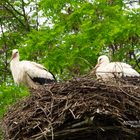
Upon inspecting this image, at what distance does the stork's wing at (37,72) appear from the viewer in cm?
1344

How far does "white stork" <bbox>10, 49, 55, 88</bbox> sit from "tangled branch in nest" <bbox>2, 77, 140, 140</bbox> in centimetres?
420

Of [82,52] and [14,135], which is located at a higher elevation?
[82,52]

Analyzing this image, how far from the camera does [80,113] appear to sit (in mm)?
8258

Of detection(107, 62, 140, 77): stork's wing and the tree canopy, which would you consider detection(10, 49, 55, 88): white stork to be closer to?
the tree canopy

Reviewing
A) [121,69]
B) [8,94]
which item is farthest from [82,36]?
[121,69]

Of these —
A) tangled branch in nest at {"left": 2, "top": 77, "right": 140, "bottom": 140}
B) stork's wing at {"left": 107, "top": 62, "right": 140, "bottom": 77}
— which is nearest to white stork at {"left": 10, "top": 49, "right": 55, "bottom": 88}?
stork's wing at {"left": 107, "top": 62, "right": 140, "bottom": 77}

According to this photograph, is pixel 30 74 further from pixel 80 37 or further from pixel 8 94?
pixel 80 37

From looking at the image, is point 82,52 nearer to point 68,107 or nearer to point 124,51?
point 124,51

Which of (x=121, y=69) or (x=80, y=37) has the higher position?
(x=80, y=37)

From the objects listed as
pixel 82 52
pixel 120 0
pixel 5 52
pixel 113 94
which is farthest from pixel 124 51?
pixel 113 94

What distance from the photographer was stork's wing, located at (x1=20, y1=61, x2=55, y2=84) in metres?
13.4

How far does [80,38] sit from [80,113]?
755cm

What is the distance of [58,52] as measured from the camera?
16.1m

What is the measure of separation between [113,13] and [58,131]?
824 cm
